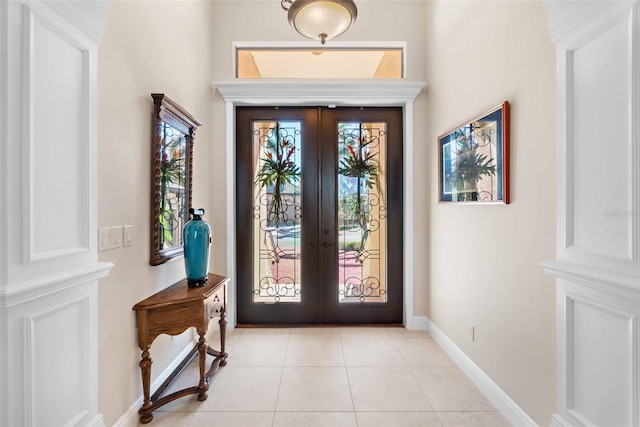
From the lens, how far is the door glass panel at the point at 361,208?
3.46 m

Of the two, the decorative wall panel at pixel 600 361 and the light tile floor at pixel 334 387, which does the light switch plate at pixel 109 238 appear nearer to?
the light tile floor at pixel 334 387

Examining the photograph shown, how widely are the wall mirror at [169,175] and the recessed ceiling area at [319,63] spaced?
115 centimetres

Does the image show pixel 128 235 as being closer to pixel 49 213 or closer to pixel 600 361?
pixel 49 213

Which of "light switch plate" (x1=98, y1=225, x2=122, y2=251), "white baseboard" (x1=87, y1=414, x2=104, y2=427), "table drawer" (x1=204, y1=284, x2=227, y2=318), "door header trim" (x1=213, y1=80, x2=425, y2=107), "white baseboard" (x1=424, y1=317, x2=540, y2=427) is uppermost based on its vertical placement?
"door header trim" (x1=213, y1=80, x2=425, y2=107)

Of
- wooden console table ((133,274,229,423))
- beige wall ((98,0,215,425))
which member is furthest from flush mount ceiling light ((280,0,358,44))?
wooden console table ((133,274,229,423))

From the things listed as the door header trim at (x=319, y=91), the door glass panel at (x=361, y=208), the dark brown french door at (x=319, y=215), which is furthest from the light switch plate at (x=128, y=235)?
the door glass panel at (x=361, y=208)

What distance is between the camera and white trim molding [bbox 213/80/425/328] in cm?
328

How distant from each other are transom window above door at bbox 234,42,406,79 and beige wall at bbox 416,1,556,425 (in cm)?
64

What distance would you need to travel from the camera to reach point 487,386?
217 centimetres

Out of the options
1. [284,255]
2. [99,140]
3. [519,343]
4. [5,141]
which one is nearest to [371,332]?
[284,255]

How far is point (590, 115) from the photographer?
4.07ft

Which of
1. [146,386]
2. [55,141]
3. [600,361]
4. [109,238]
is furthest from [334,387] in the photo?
[55,141]

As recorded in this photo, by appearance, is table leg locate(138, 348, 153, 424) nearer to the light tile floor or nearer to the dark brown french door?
the light tile floor

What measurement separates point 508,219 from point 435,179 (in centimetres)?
123
